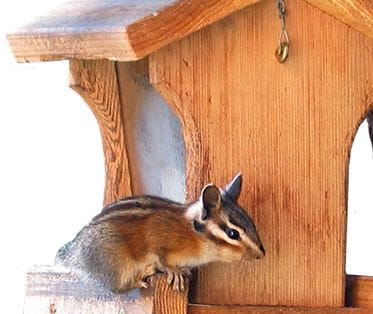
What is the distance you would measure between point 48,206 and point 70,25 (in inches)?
83.0

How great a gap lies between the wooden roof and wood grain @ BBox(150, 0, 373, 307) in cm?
13

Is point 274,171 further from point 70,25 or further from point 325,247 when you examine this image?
point 70,25

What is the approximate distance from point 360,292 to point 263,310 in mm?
282

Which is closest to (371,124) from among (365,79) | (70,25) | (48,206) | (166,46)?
(365,79)

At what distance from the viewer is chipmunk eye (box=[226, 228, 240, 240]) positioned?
162 inches

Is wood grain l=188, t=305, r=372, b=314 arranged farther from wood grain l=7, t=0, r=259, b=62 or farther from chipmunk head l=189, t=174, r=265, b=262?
wood grain l=7, t=0, r=259, b=62

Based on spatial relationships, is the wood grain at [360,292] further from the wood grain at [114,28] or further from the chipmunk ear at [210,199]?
the wood grain at [114,28]

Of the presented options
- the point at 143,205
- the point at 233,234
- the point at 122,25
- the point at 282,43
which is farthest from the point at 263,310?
the point at 122,25

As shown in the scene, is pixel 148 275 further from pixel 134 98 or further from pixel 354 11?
pixel 354 11

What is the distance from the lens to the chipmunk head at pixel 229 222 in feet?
13.5

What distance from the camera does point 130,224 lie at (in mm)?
4176

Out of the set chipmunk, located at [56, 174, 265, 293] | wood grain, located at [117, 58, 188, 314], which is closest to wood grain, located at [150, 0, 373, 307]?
chipmunk, located at [56, 174, 265, 293]

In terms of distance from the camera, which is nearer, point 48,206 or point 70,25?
point 70,25

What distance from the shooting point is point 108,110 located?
4.53 meters
